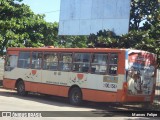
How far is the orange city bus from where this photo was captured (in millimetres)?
16716

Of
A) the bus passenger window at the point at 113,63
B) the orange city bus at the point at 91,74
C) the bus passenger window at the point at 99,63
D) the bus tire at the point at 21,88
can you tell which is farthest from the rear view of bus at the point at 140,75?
the bus tire at the point at 21,88

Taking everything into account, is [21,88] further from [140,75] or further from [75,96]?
[140,75]

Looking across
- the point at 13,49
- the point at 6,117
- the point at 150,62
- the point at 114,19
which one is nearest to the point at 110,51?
the point at 150,62

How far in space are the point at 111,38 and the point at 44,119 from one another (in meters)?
10.3

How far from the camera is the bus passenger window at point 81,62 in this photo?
18266 millimetres

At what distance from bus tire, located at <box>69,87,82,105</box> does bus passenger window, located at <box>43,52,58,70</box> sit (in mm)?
1779

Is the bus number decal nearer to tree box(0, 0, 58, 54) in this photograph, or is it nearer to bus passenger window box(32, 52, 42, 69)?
bus passenger window box(32, 52, 42, 69)

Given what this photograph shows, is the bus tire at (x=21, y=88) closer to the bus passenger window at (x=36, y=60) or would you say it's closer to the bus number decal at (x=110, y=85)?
the bus passenger window at (x=36, y=60)

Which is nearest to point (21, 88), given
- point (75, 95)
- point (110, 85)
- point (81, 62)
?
point (75, 95)

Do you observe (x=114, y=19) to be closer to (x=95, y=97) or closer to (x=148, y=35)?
(x=148, y=35)

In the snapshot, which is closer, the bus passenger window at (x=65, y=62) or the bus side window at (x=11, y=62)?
the bus passenger window at (x=65, y=62)

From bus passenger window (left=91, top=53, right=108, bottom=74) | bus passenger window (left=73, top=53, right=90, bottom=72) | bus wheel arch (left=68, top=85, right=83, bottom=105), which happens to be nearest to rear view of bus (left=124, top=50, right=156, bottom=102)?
bus passenger window (left=91, top=53, right=108, bottom=74)

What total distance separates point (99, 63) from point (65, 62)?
2320mm

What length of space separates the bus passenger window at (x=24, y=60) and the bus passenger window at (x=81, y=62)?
388cm
